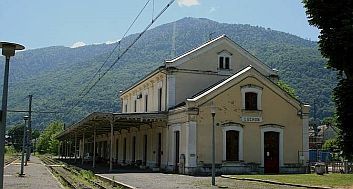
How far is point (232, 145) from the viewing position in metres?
28.7

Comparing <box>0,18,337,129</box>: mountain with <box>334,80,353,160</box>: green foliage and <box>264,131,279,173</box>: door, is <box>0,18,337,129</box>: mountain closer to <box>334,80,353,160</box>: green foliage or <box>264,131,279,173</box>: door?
<box>264,131,279,173</box>: door

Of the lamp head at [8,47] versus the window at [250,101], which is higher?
the window at [250,101]

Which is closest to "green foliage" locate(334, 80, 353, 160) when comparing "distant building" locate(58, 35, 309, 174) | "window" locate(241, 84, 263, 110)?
"distant building" locate(58, 35, 309, 174)

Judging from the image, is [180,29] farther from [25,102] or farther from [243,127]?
[243,127]

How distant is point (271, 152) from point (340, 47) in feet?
47.4

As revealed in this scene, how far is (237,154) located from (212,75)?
704cm

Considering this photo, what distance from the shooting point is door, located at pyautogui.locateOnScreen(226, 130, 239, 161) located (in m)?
28.5

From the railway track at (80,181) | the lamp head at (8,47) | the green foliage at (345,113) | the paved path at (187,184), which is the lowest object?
the railway track at (80,181)

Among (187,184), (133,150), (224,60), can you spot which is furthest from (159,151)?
(187,184)

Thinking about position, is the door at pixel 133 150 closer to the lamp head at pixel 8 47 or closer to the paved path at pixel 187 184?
the paved path at pixel 187 184

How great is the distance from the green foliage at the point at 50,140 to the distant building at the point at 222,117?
6370 centimetres

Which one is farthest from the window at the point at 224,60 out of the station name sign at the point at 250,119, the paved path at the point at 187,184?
the paved path at the point at 187,184

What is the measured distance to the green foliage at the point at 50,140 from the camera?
319ft

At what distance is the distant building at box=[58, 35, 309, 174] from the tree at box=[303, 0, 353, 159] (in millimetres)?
10827
